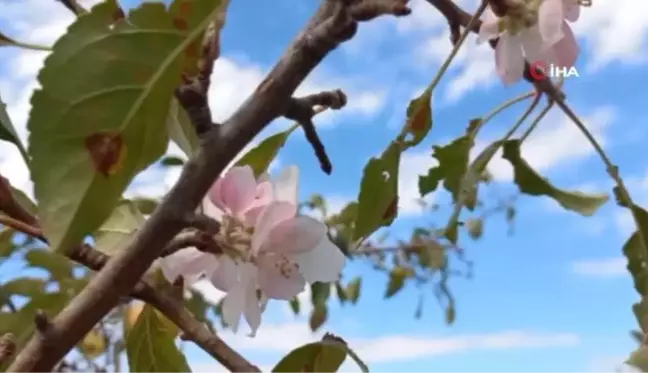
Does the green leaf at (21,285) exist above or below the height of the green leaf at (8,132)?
below

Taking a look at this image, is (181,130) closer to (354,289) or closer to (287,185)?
(287,185)

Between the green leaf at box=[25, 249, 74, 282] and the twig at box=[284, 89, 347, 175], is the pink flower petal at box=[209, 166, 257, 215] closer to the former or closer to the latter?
the twig at box=[284, 89, 347, 175]

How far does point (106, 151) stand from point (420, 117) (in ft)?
0.92

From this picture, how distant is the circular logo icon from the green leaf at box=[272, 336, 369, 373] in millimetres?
185

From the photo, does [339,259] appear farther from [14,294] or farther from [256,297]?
[14,294]

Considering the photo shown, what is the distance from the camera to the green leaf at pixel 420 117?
1.86ft

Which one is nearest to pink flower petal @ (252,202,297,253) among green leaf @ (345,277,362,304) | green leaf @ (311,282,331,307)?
green leaf @ (311,282,331,307)

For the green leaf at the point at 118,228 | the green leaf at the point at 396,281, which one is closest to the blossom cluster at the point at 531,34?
the green leaf at the point at 118,228

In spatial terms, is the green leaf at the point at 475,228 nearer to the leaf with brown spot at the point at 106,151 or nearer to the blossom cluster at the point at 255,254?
the blossom cluster at the point at 255,254

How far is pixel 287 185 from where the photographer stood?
19.3 inches

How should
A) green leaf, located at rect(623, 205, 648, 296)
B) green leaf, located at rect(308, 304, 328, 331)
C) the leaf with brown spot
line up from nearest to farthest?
the leaf with brown spot
green leaf, located at rect(623, 205, 648, 296)
green leaf, located at rect(308, 304, 328, 331)

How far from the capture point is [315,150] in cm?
42

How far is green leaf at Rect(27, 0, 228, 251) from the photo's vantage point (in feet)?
1.08

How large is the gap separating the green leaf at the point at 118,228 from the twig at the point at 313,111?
0.13 metres
